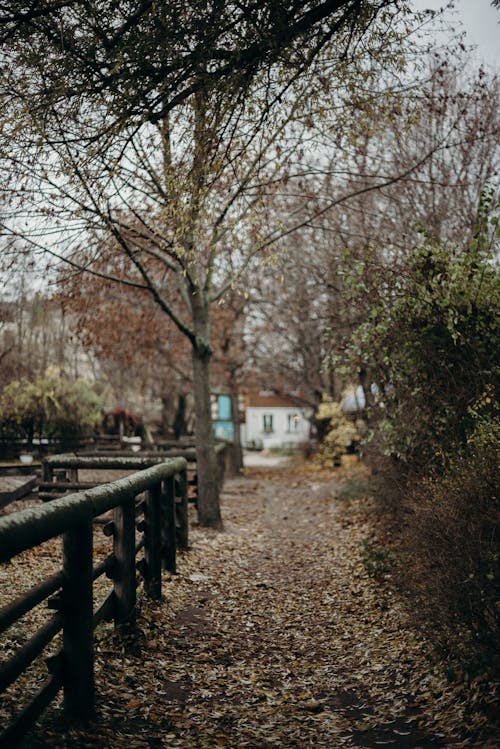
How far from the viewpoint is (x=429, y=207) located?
49.7 feet

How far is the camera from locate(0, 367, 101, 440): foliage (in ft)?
74.4

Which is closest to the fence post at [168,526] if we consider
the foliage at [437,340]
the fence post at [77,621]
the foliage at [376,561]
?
the foliage at [376,561]

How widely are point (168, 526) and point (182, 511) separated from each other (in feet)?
5.87

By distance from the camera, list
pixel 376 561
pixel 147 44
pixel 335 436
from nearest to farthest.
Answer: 1. pixel 147 44
2. pixel 376 561
3. pixel 335 436

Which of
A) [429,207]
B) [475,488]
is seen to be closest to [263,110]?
[475,488]

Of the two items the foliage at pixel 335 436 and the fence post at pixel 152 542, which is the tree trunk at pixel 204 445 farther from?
the foliage at pixel 335 436

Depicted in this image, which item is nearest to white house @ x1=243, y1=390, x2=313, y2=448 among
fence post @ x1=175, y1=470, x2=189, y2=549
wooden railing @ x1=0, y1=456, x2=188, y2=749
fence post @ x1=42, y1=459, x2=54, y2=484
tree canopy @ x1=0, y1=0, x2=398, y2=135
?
fence post @ x1=42, y1=459, x2=54, y2=484

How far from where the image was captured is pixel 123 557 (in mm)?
5551

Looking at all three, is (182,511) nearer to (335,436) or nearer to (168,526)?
(168,526)

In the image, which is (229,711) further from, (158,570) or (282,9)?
(282,9)

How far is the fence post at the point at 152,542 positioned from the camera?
685cm

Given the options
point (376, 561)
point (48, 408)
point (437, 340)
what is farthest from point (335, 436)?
point (437, 340)

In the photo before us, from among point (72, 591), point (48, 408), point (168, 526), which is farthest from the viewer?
point (48, 408)

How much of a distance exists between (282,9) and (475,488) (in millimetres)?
4073
